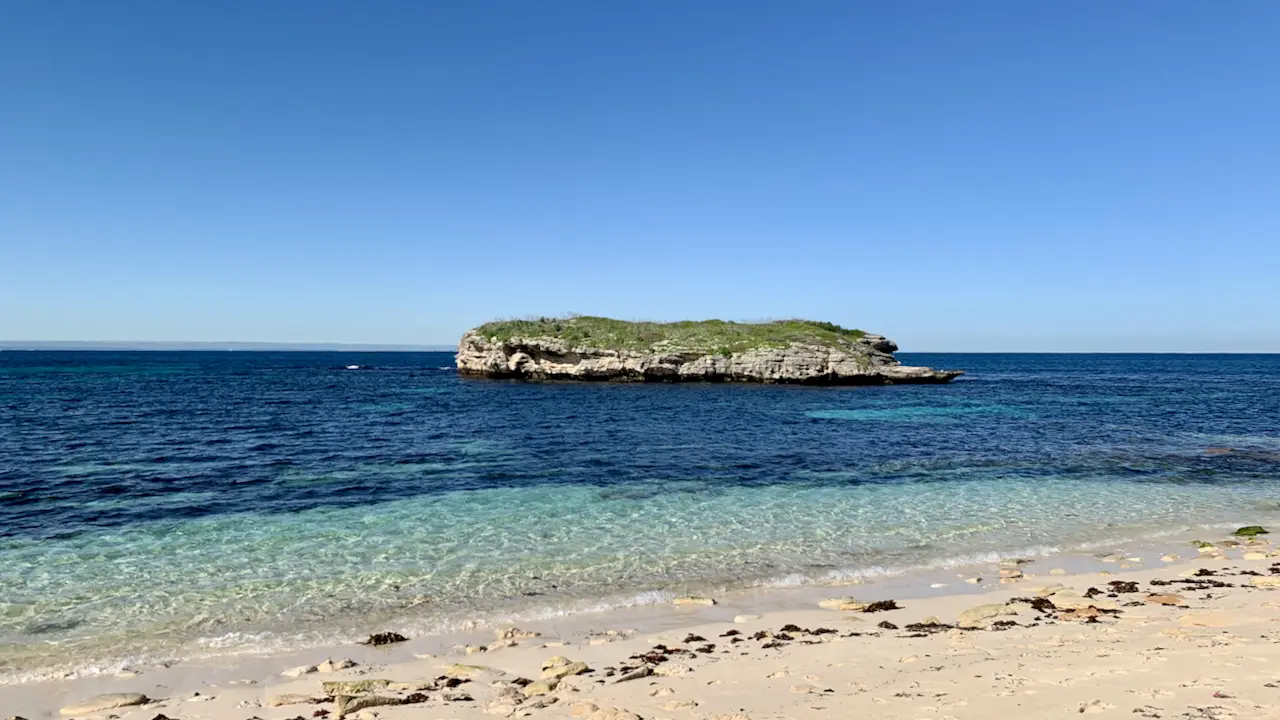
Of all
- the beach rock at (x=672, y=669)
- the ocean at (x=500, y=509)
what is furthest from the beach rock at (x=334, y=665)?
the beach rock at (x=672, y=669)

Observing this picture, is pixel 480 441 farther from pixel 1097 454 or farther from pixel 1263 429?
pixel 1263 429

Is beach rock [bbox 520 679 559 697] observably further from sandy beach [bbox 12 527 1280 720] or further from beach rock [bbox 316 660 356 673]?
beach rock [bbox 316 660 356 673]

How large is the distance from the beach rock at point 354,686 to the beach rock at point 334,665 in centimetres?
55

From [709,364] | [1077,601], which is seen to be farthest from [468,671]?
[709,364]

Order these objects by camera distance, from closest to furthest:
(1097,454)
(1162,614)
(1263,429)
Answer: (1162,614), (1097,454), (1263,429)

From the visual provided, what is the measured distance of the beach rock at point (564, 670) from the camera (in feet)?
29.7

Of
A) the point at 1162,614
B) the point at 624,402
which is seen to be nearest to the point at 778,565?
the point at 1162,614

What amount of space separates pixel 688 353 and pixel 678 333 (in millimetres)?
6395

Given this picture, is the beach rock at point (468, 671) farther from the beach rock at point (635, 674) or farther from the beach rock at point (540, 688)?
the beach rock at point (635, 674)

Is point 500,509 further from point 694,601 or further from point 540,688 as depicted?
point 540,688

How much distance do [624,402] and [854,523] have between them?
35083 millimetres

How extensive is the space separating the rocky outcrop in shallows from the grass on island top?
44.3 inches

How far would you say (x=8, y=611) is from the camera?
11688mm

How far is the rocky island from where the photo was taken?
243 feet
